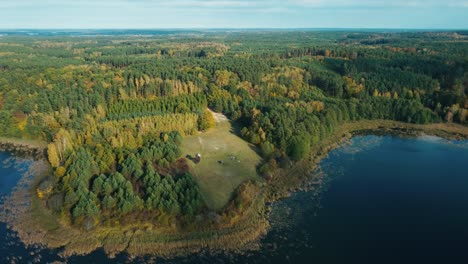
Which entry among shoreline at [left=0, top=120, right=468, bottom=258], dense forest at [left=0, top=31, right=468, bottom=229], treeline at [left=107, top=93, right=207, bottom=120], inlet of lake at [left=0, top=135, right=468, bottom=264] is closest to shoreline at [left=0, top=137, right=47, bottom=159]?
dense forest at [left=0, top=31, right=468, bottom=229]

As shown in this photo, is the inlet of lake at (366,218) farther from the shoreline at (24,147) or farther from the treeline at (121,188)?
the treeline at (121,188)

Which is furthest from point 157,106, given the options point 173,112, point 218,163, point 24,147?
point 24,147

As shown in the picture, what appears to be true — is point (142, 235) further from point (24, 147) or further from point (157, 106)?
point (24, 147)

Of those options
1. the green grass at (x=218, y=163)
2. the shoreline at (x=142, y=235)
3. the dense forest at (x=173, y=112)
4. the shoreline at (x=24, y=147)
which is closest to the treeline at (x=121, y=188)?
the dense forest at (x=173, y=112)

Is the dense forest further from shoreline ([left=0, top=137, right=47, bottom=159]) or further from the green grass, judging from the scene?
the green grass

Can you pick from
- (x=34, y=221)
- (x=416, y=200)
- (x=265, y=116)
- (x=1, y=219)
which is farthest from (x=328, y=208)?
(x=1, y=219)

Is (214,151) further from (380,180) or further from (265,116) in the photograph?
(380,180)
